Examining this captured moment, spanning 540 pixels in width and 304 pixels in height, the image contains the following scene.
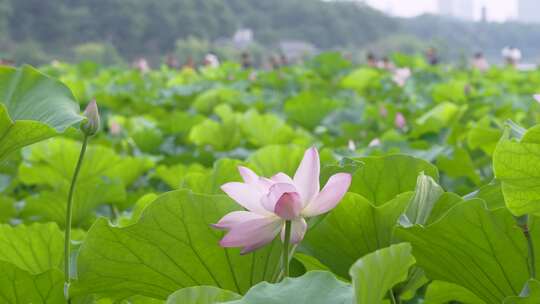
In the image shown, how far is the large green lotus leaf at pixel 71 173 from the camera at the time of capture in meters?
1.34

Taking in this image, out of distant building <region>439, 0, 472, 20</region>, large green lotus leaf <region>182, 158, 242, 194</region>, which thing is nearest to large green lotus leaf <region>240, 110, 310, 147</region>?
large green lotus leaf <region>182, 158, 242, 194</region>

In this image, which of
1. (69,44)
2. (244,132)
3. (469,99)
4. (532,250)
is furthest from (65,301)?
(69,44)

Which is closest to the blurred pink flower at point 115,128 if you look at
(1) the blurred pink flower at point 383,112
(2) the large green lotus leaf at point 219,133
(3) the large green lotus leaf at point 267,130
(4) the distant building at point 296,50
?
(2) the large green lotus leaf at point 219,133

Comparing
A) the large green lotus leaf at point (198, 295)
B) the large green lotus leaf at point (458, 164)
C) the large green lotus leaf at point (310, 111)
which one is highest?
the large green lotus leaf at point (198, 295)

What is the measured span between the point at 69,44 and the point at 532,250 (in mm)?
20007

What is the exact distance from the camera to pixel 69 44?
19.9 metres

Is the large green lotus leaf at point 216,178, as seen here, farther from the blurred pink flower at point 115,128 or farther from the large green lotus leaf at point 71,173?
the blurred pink flower at point 115,128

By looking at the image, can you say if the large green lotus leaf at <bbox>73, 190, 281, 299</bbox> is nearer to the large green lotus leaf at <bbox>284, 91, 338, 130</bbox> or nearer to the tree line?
the large green lotus leaf at <bbox>284, 91, 338, 130</bbox>

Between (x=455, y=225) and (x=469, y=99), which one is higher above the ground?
(x=455, y=225)

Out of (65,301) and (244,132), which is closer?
(65,301)

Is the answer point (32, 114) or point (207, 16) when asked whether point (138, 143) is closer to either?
point (32, 114)

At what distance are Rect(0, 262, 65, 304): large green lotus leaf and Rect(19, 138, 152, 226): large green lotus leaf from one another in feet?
2.03

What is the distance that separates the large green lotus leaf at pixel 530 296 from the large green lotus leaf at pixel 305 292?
13 cm

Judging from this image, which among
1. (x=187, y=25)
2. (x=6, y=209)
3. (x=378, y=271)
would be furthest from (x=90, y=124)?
(x=187, y=25)
